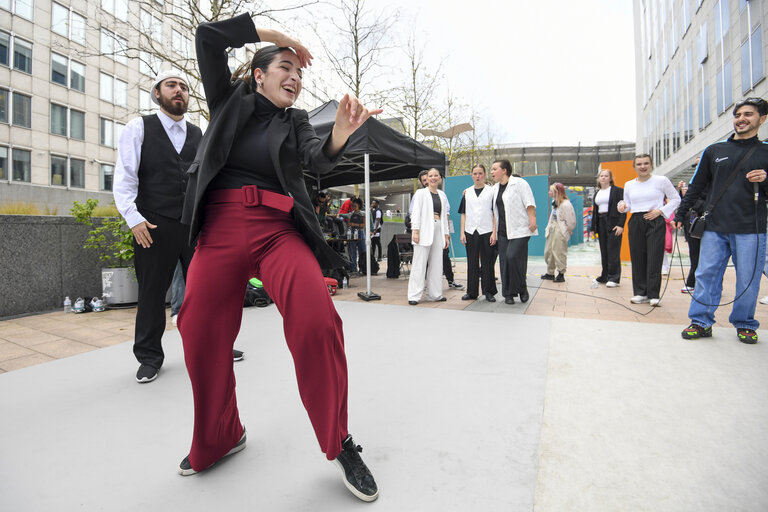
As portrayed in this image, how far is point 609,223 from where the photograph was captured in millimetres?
7215

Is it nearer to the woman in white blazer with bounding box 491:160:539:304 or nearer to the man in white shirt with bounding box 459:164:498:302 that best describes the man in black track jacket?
the woman in white blazer with bounding box 491:160:539:304

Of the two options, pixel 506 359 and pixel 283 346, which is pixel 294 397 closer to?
pixel 283 346

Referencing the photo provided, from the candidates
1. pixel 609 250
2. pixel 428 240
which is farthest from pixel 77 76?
pixel 609 250

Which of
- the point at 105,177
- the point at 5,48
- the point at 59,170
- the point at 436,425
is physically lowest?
the point at 436,425

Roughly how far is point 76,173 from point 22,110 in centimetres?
406

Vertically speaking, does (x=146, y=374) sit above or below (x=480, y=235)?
below

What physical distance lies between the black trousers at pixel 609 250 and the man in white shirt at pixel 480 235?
2518mm

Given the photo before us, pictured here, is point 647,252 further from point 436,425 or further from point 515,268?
point 436,425

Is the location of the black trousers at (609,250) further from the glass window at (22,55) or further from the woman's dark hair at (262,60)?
the glass window at (22,55)

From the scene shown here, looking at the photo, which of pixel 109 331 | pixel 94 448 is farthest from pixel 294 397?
pixel 109 331

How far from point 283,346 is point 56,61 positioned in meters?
29.3

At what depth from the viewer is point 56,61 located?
78.5 ft

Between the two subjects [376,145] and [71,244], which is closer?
[71,244]

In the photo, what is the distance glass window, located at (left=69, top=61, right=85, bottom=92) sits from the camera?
2475cm
